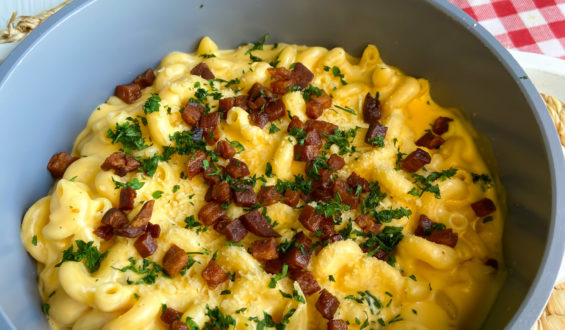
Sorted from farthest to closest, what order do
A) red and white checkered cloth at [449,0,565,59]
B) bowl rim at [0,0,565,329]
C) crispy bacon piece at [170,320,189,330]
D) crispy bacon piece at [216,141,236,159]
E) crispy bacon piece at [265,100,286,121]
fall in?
red and white checkered cloth at [449,0,565,59] → crispy bacon piece at [265,100,286,121] → crispy bacon piece at [216,141,236,159] → crispy bacon piece at [170,320,189,330] → bowl rim at [0,0,565,329]

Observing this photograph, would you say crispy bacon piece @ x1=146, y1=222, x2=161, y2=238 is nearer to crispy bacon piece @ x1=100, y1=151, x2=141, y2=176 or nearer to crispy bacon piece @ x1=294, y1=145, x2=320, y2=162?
crispy bacon piece @ x1=100, y1=151, x2=141, y2=176

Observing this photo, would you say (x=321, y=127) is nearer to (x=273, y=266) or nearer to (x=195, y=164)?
(x=195, y=164)

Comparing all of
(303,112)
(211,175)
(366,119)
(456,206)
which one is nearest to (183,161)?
(211,175)

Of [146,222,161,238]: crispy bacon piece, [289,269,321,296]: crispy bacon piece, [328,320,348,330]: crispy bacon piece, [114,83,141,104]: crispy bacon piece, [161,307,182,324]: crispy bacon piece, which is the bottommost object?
[328,320,348,330]: crispy bacon piece

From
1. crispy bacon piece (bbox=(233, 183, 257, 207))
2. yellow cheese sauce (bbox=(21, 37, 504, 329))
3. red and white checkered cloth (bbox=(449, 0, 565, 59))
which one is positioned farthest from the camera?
red and white checkered cloth (bbox=(449, 0, 565, 59))

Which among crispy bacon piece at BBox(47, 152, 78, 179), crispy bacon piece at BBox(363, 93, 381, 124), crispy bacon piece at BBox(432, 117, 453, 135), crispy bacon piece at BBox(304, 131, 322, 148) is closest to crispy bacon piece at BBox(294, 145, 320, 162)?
crispy bacon piece at BBox(304, 131, 322, 148)

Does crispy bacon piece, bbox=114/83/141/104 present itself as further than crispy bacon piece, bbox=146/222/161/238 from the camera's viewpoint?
Yes
